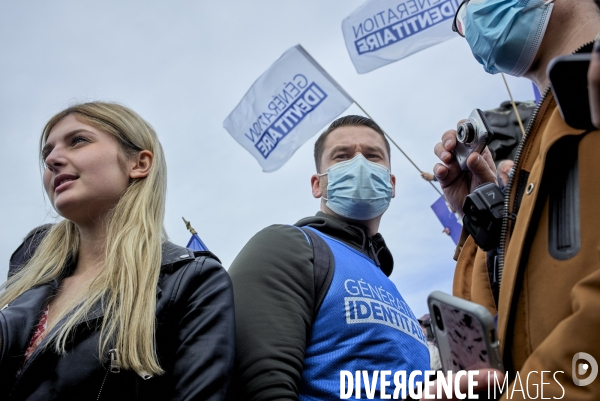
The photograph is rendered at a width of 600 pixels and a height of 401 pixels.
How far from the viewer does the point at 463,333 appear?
133cm

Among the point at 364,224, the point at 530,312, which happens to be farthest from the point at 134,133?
the point at 530,312

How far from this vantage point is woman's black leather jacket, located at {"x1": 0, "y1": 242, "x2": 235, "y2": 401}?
1958 millimetres

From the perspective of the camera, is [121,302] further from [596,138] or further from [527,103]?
[527,103]

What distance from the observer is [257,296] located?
2475mm

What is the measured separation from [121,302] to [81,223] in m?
0.71

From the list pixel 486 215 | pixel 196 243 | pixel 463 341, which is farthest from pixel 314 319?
pixel 196 243

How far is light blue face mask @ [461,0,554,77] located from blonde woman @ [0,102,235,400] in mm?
1562

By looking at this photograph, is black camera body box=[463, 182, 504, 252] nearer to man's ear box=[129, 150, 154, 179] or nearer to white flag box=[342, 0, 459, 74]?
man's ear box=[129, 150, 154, 179]

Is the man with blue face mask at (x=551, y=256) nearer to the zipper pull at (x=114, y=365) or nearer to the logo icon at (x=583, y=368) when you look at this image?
the logo icon at (x=583, y=368)

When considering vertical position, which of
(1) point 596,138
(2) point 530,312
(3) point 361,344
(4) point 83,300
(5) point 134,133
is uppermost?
(5) point 134,133

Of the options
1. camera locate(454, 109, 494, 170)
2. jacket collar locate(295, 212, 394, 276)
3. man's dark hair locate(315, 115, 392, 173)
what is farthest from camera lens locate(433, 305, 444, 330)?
man's dark hair locate(315, 115, 392, 173)

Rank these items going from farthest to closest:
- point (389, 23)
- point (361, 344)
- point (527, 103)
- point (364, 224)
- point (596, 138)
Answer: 1. point (527, 103)
2. point (389, 23)
3. point (364, 224)
4. point (361, 344)
5. point (596, 138)

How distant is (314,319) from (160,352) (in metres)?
0.70

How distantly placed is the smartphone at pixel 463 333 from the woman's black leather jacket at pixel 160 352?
3.09 feet
